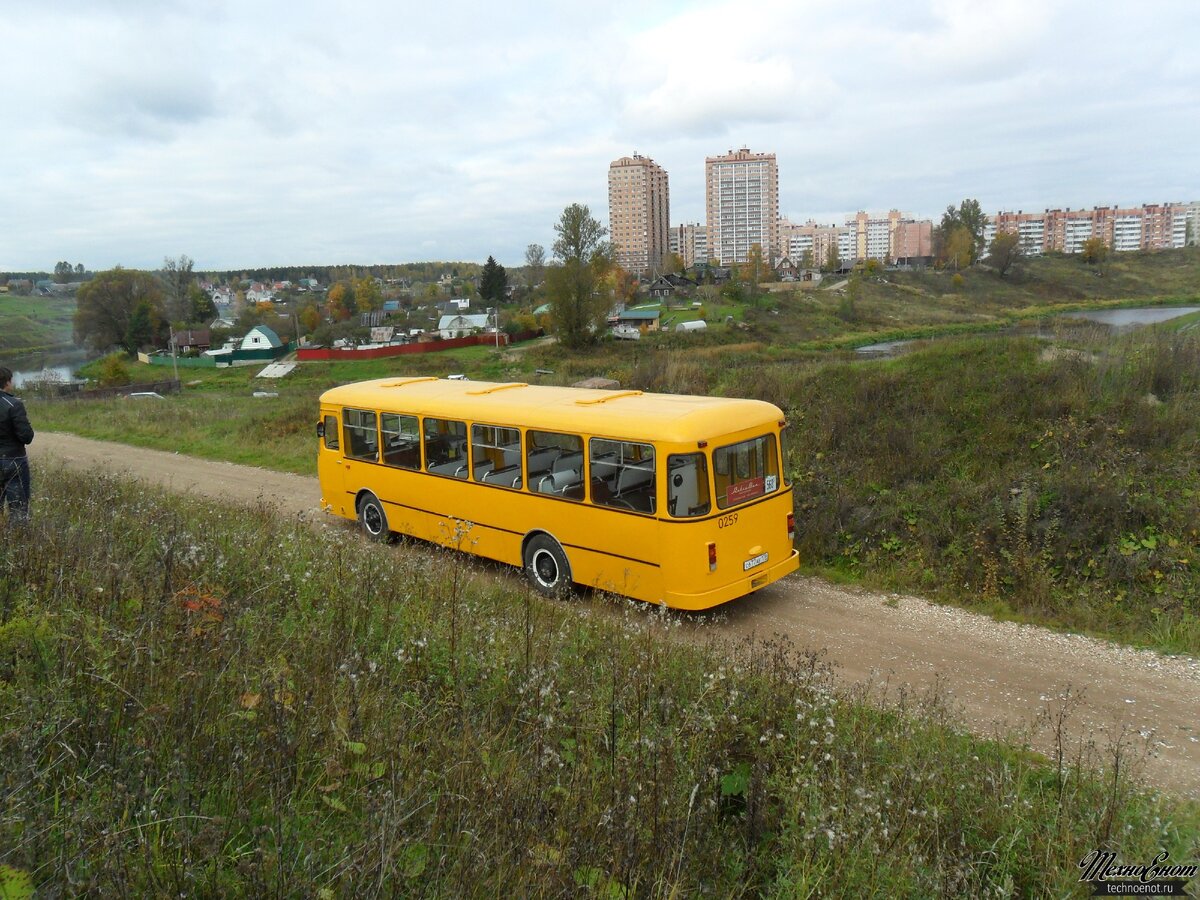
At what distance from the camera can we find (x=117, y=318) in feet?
306

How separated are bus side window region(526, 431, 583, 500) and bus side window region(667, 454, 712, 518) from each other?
1.31 meters

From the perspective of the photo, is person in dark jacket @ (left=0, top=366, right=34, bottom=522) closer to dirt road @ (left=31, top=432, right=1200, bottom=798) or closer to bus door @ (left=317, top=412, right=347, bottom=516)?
bus door @ (left=317, top=412, right=347, bottom=516)

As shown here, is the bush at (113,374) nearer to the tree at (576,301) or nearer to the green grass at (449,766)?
the tree at (576,301)

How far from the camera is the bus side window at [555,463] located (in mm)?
9625

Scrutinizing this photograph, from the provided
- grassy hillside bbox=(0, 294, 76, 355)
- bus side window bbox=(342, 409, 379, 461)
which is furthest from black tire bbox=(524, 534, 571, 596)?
grassy hillside bbox=(0, 294, 76, 355)

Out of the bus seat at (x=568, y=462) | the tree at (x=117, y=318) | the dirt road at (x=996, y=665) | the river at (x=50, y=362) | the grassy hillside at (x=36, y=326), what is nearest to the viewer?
the dirt road at (x=996, y=665)

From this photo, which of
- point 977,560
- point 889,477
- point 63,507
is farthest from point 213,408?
point 977,560

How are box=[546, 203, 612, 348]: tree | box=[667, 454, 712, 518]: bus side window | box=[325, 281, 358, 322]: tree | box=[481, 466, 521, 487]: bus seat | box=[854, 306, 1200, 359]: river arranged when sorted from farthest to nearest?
box=[325, 281, 358, 322]: tree, box=[546, 203, 612, 348]: tree, box=[854, 306, 1200, 359]: river, box=[481, 466, 521, 487]: bus seat, box=[667, 454, 712, 518]: bus side window

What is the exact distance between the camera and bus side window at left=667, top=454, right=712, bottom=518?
8.71m

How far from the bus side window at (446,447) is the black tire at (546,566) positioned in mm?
1586

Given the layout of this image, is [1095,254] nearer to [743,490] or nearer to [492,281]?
[492,281]

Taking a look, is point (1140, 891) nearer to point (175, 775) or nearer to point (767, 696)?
point (767, 696)

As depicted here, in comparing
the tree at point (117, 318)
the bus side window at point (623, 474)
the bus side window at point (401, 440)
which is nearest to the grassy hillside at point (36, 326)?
the tree at point (117, 318)

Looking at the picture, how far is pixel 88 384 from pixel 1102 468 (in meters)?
78.2
